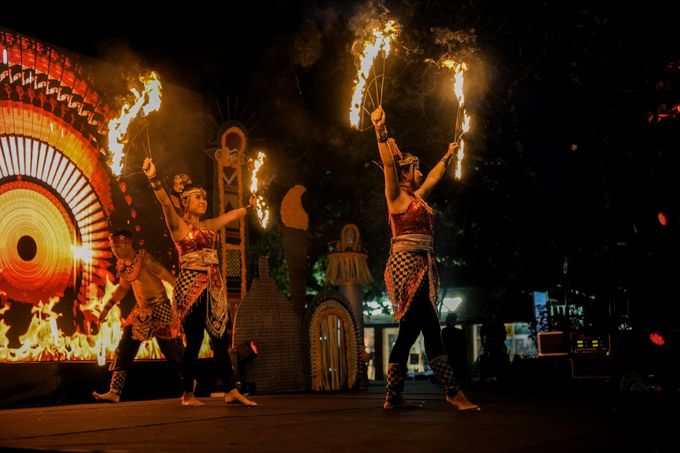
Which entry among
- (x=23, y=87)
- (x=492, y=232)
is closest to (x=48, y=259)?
(x=23, y=87)

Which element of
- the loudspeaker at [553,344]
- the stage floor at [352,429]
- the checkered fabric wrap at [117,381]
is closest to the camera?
the stage floor at [352,429]

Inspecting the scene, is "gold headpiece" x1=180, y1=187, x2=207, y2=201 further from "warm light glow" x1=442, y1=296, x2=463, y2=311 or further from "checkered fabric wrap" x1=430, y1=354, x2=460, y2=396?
"warm light glow" x1=442, y1=296, x2=463, y2=311

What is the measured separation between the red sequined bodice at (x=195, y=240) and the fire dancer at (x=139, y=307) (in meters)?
1.83

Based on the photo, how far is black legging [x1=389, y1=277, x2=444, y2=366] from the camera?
634cm

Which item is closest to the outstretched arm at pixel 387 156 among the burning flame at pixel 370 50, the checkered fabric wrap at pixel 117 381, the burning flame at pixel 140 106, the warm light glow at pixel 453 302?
the burning flame at pixel 370 50

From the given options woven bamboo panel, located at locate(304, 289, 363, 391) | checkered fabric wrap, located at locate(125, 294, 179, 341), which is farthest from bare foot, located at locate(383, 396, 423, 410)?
woven bamboo panel, located at locate(304, 289, 363, 391)

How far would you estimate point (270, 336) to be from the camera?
11523 millimetres

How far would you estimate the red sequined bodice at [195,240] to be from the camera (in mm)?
7445

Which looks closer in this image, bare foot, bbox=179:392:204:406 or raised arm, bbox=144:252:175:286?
bare foot, bbox=179:392:204:406

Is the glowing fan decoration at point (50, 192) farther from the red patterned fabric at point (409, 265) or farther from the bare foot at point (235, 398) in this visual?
the red patterned fabric at point (409, 265)

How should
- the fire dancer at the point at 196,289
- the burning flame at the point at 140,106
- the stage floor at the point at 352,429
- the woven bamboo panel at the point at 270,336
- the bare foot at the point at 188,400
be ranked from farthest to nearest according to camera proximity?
the woven bamboo panel at the point at 270,336
the burning flame at the point at 140,106
the bare foot at the point at 188,400
the fire dancer at the point at 196,289
the stage floor at the point at 352,429

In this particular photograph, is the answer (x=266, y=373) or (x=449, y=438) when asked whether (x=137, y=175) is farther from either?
(x=449, y=438)

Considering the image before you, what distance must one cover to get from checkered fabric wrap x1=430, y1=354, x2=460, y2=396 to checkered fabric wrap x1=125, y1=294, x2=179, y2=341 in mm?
3762

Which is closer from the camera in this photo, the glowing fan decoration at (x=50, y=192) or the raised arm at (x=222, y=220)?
the raised arm at (x=222, y=220)
